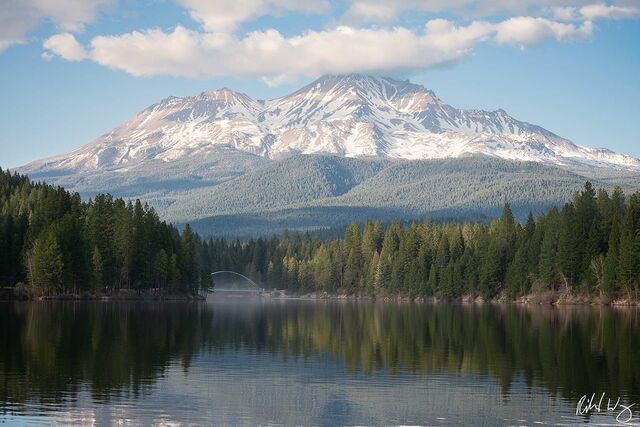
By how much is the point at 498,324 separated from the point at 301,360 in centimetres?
3989

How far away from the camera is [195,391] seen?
47.2m

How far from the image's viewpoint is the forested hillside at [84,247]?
13688 centimetres

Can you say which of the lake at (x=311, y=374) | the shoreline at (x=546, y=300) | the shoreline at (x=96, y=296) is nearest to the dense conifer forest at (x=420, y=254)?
the shoreline at (x=546, y=300)

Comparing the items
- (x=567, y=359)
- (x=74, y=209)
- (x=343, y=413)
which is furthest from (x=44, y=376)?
(x=74, y=209)

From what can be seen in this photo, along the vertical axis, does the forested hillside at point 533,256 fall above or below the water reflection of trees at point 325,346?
above

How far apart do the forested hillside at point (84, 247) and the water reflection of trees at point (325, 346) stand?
27604mm

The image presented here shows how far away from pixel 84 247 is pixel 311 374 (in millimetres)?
92920

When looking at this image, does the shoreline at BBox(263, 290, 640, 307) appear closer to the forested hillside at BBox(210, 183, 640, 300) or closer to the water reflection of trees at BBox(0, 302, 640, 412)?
the forested hillside at BBox(210, 183, 640, 300)

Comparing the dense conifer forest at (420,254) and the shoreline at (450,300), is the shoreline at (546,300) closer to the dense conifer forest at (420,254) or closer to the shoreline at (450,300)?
the shoreline at (450,300)

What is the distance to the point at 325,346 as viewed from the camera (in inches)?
2842

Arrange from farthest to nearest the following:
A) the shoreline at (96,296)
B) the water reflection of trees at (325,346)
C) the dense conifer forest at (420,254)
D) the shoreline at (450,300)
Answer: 1. the shoreline at (96,296)
2. the shoreline at (450,300)
3. the dense conifer forest at (420,254)
4. the water reflection of trees at (325,346)
